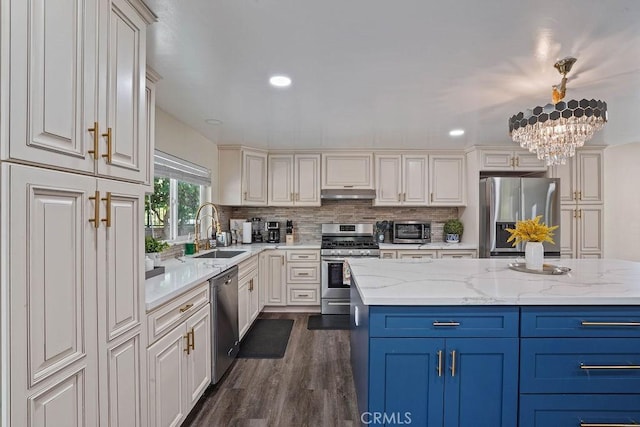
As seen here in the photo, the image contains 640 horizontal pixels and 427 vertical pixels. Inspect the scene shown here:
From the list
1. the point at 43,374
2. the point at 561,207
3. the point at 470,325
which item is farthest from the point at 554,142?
the point at 43,374

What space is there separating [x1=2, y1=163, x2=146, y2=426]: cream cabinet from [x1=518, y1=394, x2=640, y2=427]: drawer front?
1799 mm

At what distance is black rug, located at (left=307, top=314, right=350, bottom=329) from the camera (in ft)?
11.5

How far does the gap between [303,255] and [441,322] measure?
2.65m

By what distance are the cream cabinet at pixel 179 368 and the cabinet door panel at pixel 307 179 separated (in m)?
2.35

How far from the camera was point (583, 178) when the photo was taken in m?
3.90

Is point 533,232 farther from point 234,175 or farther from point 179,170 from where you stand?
point 234,175

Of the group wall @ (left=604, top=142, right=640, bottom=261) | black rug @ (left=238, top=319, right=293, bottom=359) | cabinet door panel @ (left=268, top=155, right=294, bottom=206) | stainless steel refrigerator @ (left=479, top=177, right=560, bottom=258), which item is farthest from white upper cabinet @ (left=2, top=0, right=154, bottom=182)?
wall @ (left=604, top=142, right=640, bottom=261)

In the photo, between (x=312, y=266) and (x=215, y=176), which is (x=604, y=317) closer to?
(x=312, y=266)

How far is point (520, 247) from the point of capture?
12.0 ft

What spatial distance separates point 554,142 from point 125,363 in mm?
2742

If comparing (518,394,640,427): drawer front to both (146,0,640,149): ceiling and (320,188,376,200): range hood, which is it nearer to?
(146,0,640,149): ceiling

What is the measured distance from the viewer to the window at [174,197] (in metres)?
2.63

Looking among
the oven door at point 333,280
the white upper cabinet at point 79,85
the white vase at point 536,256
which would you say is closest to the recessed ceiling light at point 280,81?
the white upper cabinet at point 79,85

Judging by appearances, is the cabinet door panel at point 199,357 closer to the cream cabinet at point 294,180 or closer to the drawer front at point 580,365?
the drawer front at point 580,365
